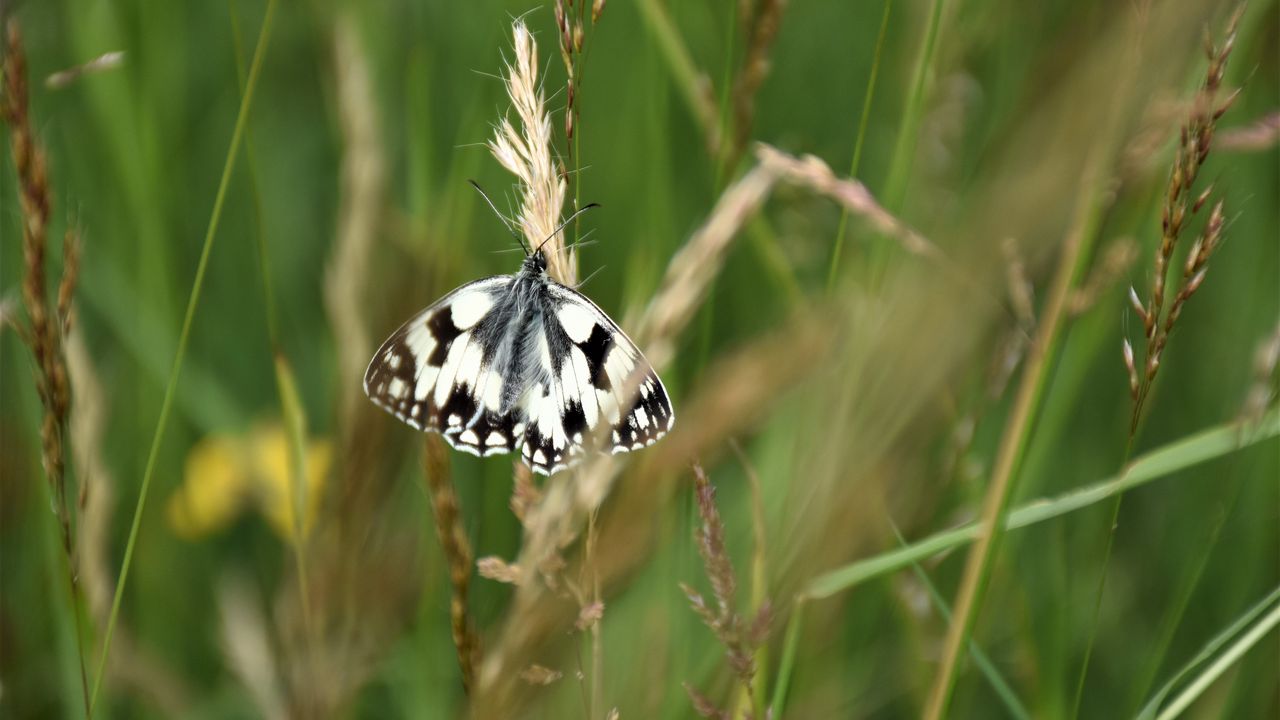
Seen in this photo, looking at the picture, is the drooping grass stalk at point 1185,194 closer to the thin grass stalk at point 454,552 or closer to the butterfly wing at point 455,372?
the thin grass stalk at point 454,552

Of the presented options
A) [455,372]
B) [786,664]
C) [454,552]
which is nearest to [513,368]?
[455,372]

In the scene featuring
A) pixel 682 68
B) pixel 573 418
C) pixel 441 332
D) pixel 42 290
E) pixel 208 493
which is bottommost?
pixel 208 493

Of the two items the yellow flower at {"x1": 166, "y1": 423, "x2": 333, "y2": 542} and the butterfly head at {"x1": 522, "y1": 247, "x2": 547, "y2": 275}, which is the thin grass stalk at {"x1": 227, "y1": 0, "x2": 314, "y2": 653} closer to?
the butterfly head at {"x1": 522, "y1": 247, "x2": 547, "y2": 275}

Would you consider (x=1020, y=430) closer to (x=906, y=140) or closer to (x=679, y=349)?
(x=906, y=140)

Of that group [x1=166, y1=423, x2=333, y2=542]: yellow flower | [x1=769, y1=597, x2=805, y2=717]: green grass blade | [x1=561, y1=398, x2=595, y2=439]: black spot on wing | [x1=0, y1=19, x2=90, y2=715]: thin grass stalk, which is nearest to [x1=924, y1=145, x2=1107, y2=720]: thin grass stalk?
[x1=769, y1=597, x2=805, y2=717]: green grass blade

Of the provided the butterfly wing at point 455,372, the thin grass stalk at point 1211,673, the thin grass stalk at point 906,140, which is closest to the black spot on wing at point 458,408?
the butterfly wing at point 455,372

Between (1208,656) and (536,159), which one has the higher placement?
(536,159)
